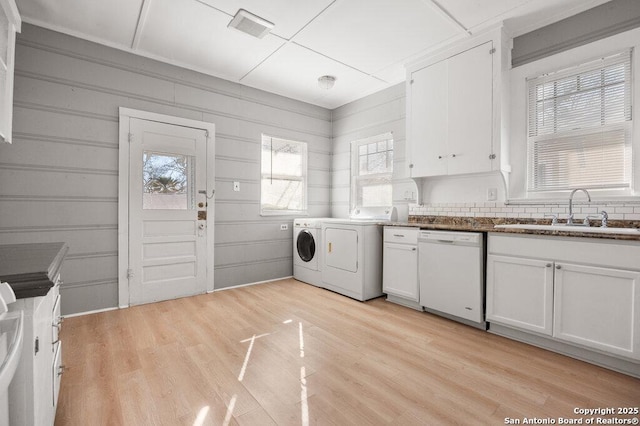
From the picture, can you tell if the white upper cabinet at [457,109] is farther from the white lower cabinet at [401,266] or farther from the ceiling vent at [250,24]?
the ceiling vent at [250,24]

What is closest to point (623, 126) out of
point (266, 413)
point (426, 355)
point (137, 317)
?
point (426, 355)

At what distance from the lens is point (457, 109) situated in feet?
9.59

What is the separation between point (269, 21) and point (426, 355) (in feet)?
9.74

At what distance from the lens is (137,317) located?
2.83m

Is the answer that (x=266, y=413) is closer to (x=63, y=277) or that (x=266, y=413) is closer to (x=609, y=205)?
(x=63, y=277)

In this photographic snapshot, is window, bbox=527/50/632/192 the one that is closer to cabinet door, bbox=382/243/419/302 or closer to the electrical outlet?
the electrical outlet

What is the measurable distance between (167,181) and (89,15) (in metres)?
1.55

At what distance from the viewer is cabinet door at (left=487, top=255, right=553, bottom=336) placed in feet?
7.06

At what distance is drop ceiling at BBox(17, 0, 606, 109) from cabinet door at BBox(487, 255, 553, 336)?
Answer: 205 cm

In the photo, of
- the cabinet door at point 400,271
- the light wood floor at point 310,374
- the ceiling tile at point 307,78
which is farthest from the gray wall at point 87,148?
the cabinet door at point 400,271

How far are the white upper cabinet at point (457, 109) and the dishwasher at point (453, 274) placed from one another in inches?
27.7

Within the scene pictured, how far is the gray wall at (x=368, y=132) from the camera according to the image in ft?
12.4

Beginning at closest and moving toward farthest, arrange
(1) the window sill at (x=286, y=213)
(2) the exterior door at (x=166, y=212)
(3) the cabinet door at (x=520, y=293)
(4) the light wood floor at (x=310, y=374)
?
(4) the light wood floor at (x=310, y=374) < (3) the cabinet door at (x=520, y=293) < (2) the exterior door at (x=166, y=212) < (1) the window sill at (x=286, y=213)

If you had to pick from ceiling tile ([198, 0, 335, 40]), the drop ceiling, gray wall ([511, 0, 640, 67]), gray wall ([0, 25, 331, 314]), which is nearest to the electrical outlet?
gray wall ([511, 0, 640, 67])
